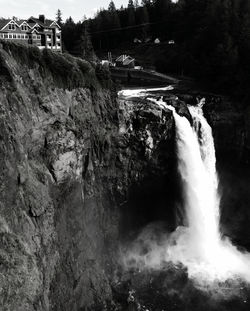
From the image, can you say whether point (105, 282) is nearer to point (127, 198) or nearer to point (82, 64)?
point (127, 198)

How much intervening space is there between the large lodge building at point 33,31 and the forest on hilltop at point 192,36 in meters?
4.57

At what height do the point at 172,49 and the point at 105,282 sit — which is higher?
the point at 172,49

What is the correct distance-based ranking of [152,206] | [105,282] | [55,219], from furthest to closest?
[152,206] → [105,282] → [55,219]

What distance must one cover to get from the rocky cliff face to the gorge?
93mm

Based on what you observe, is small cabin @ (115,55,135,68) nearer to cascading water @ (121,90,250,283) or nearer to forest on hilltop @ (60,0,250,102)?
forest on hilltop @ (60,0,250,102)

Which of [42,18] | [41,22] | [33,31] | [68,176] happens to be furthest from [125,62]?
[68,176]

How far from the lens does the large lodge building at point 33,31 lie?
118 ft

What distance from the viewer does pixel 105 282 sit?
104ft

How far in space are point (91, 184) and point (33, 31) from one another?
62.3 feet

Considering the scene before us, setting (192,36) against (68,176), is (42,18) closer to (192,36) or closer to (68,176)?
(68,176)

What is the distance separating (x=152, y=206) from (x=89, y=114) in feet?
45.9

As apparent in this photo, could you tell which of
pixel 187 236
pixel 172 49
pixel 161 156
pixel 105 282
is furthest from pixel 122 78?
pixel 105 282

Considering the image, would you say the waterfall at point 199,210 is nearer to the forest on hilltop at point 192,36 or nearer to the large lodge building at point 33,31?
the forest on hilltop at point 192,36

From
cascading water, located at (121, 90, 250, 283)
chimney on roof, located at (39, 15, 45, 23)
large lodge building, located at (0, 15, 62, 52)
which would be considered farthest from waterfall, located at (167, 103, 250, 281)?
chimney on roof, located at (39, 15, 45, 23)
